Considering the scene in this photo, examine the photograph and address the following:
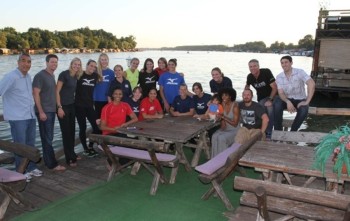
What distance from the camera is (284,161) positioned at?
3820 mm

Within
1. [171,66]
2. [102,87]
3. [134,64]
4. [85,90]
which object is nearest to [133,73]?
[134,64]

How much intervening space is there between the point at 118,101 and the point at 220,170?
2.63 meters

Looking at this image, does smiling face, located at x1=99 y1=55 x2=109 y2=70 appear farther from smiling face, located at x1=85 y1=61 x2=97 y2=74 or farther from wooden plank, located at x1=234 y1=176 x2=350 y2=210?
wooden plank, located at x1=234 y1=176 x2=350 y2=210

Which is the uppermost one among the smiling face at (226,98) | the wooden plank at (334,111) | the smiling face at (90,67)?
the smiling face at (90,67)

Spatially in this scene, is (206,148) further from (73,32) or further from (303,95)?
(73,32)

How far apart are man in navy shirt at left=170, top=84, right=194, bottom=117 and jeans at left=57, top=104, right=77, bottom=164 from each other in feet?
7.09

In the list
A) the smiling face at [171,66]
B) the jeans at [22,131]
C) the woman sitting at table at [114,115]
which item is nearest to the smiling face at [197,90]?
the smiling face at [171,66]

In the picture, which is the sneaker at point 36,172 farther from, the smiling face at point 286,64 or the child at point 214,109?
the smiling face at point 286,64

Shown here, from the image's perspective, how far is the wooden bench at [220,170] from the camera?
415 cm

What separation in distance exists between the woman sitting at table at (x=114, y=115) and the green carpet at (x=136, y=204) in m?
0.99

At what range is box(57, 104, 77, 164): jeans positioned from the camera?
19.6ft

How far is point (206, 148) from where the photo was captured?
6.59 m

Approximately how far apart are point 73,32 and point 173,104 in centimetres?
18922

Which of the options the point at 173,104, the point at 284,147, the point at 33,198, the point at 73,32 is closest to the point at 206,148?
the point at 173,104
